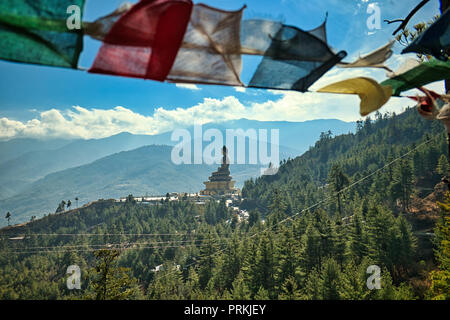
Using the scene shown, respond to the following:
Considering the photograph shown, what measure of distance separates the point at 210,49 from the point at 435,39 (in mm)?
3408

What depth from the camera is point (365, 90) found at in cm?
388

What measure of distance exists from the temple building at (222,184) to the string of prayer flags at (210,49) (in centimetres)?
9107

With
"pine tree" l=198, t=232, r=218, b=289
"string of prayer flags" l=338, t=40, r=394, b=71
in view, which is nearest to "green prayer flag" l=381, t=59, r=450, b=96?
"string of prayer flags" l=338, t=40, r=394, b=71

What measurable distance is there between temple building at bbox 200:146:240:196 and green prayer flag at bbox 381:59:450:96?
3555 inches

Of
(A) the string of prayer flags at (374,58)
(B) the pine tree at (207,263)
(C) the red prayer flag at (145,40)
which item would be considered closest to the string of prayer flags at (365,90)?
(A) the string of prayer flags at (374,58)

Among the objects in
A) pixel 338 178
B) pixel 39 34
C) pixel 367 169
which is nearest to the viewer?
pixel 39 34

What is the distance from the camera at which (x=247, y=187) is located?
89812mm

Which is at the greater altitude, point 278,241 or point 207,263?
point 278,241

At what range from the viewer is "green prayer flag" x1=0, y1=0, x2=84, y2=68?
2.46m

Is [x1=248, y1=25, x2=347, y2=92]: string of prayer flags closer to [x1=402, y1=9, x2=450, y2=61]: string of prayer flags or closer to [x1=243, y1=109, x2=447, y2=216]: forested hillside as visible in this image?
[x1=402, y1=9, x2=450, y2=61]: string of prayer flags

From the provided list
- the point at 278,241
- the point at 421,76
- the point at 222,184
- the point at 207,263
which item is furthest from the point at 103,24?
the point at 222,184

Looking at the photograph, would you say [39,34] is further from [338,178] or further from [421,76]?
[338,178]

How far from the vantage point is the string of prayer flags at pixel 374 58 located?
12.2ft
